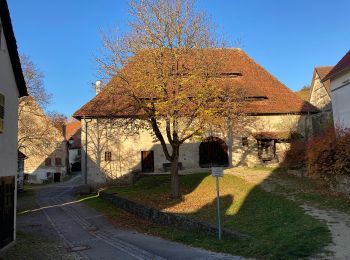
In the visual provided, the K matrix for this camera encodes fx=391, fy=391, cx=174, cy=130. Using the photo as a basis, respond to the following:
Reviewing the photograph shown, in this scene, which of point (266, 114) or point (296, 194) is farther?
point (266, 114)

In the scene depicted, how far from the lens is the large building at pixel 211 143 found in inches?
1251

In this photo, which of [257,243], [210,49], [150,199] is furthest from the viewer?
[150,199]

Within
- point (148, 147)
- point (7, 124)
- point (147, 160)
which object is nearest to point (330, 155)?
point (7, 124)

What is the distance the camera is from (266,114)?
108 ft

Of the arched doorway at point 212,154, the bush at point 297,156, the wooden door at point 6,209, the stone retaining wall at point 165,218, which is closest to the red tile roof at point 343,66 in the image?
the bush at point 297,156

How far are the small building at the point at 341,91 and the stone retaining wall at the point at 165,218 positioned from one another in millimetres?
12550

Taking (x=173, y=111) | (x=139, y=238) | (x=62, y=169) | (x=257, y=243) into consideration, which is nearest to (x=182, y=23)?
(x=173, y=111)

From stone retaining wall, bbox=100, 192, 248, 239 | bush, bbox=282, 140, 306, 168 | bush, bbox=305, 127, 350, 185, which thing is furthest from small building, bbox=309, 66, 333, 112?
stone retaining wall, bbox=100, 192, 248, 239

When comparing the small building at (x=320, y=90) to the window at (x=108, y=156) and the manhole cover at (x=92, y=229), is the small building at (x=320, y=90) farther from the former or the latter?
the manhole cover at (x=92, y=229)

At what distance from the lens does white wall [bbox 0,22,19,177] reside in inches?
493

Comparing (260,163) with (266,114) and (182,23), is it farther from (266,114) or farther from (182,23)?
(182,23)

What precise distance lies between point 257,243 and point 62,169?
176 ft

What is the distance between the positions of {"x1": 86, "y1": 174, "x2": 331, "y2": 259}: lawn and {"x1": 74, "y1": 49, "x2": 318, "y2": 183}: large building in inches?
230

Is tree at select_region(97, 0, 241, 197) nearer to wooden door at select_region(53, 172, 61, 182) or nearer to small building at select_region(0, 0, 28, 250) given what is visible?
small building at select_region(0, 0, 28, 250)
